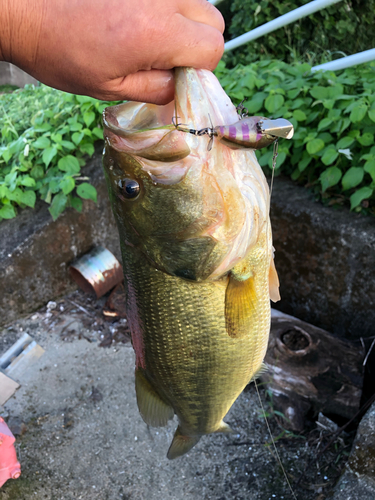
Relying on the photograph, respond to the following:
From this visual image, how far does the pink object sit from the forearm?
205 cm

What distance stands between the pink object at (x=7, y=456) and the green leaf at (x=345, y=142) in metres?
2.91

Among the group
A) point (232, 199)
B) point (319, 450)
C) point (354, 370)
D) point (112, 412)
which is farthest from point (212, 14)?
point (112, 412)

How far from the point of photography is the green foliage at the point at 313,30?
6281mm

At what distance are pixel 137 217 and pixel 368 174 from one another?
229 centimetres

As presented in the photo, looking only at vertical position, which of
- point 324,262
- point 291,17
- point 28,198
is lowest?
point 324,262

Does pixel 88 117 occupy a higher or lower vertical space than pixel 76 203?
higher

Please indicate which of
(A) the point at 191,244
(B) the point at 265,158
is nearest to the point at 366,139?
(B) the point at 265,158

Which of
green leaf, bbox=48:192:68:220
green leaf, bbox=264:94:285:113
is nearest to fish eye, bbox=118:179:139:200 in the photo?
green leaf, bbox=264:94:285:113

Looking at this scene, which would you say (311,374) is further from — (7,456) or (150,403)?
(7,456)

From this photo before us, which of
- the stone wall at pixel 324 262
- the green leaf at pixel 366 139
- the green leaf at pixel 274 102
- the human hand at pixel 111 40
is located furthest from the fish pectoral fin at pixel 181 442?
the green leaf at pixel 274 102

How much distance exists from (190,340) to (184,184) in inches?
26.7

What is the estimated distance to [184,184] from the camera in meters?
1.31

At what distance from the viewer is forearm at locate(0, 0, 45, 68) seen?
119cm

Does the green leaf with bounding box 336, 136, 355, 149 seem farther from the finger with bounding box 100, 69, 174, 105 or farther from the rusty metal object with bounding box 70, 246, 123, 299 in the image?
the rusty metal object with bounding box 70, 246, 123, 299
